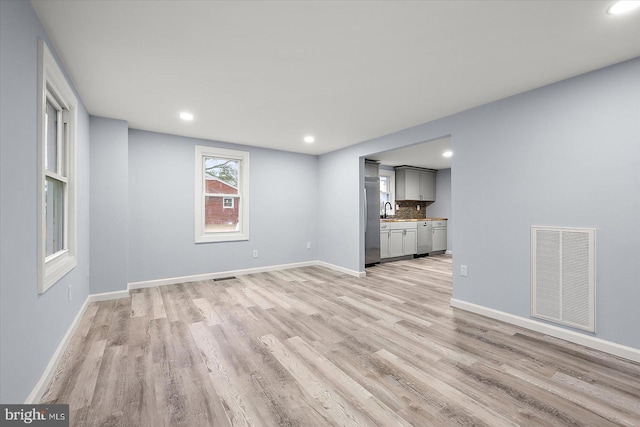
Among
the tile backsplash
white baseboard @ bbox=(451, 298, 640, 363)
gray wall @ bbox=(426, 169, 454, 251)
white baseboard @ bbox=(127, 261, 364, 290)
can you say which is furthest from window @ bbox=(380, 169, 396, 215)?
white baseboard @ bbox=(451, 298, 640, 363)

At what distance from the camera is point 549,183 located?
2711 millimetres

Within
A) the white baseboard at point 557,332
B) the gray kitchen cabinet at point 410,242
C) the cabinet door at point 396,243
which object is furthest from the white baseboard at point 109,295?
the gray kitchen cabinet at point 410,242

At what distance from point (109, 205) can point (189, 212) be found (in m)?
1.14

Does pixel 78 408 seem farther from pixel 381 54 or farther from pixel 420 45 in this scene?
pixel 420 45

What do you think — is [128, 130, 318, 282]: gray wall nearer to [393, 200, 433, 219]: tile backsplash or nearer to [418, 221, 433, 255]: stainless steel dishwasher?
[418, 221, 433, 255]: stainless steel dishwasher

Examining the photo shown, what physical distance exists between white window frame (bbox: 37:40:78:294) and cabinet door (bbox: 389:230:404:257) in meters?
5.65

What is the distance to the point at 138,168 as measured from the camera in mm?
4293

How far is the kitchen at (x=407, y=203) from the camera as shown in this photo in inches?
237

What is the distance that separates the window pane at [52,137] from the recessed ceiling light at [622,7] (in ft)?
13.9

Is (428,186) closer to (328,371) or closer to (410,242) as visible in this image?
(410,242)

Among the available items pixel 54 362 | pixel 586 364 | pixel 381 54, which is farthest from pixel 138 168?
pixel 586 364

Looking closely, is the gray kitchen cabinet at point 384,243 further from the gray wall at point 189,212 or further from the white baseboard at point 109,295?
the gray wall at point 189,212

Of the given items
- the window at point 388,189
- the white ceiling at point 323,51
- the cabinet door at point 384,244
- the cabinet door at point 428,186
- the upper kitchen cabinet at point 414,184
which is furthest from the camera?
the cabinet door at point 428,186

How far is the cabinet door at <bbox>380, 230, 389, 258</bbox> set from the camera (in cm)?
647
